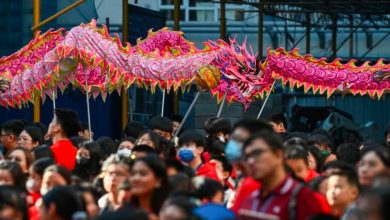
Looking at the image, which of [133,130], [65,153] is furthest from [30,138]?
[133,130]

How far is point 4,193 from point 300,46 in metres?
29.3

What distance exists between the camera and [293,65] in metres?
22.9

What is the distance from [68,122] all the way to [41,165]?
9.06 feet

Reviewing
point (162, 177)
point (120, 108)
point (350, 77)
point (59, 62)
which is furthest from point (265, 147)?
point (120, 108)

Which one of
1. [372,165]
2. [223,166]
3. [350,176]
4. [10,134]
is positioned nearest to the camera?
[372,165]

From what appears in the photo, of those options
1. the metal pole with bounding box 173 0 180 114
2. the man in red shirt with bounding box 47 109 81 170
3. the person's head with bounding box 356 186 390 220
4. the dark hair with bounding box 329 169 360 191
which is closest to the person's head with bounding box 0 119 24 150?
the man in red shirt with bounding box 47 109 81 170

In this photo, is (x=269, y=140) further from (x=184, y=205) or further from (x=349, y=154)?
(x=349, y=154)

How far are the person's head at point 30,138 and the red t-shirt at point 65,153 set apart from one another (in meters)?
1.11

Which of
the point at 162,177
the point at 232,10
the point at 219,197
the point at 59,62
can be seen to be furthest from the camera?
the point at 232,10

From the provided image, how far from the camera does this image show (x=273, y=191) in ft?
32.2

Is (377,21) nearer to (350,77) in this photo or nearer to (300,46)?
(300,46)

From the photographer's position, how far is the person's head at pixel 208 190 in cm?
1149

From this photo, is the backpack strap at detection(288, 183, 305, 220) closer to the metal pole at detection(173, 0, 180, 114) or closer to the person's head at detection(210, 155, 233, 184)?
the person's head at detection(210, 155, 233, 184)

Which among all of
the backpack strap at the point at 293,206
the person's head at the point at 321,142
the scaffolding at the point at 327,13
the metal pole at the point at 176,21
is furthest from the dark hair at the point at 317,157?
the scaffolding at the point at 327,13
